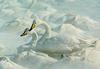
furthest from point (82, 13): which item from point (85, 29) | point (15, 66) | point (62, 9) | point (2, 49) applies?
point (15, 66)

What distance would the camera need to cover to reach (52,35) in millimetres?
10750

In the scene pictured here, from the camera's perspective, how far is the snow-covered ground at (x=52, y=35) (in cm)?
828

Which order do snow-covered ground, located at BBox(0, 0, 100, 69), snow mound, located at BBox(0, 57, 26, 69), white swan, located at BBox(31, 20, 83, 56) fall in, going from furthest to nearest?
white swan, located at BBox(31, 20, 83, 56) < snow-covered ground, located at BBox(0, 0, 100, 69) < snow mound, located at BBox(0, 57, 26, 69)

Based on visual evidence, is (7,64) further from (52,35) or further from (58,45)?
(52,35)

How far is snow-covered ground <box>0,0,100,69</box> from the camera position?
8281 millimetres

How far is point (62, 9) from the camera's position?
50.6 ft

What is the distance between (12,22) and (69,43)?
175 inches

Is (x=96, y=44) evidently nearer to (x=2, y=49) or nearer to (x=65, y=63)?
(x=65, y=63)

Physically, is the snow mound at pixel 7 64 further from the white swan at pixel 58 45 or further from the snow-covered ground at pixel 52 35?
the white swan at pixel 58 45

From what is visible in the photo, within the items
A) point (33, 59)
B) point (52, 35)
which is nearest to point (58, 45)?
point (33, 59)

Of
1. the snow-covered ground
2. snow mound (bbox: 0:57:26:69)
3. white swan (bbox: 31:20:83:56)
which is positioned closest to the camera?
snow mound (bbox: 0:57:26:69)

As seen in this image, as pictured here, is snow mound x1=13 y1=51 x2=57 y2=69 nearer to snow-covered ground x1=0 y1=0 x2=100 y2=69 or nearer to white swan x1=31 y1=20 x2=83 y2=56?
snow-covered ground x1=0 y1=0 x2=100 y2=69

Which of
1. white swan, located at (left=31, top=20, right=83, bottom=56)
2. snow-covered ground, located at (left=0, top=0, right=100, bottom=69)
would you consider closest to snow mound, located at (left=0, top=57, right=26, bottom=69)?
snow-covered ground, located at (left=0, top=0, right=100, bottom=69)

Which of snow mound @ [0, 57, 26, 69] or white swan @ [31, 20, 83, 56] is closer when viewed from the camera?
snow mound @ [0, 57, 26, 69]
